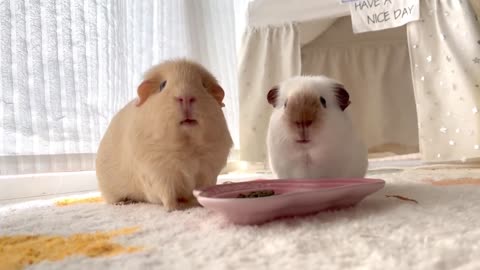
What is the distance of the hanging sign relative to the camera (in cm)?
232

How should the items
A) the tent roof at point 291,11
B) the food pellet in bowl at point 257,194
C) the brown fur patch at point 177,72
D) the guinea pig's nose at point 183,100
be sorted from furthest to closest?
1. the tent roof at point 291,11
2. the brown fur patch at point 177,72
3. the guinea pig's nose at point 183,100
4. the food pellet in bowl at point 257,194

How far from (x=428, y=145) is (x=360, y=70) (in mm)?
1269

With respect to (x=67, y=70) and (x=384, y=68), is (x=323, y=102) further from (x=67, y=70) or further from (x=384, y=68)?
(x=384, y=68)

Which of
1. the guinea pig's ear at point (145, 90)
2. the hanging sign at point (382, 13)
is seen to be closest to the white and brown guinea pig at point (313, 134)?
the guinea pig's ear at point (145, 90)

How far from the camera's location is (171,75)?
1.27m

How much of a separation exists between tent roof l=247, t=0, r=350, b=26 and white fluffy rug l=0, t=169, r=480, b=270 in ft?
5.21

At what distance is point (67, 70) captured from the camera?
2000mm

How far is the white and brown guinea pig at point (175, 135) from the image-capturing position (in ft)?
3.93

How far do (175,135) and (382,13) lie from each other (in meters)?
1.68

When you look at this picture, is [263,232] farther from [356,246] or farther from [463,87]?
[463,87]

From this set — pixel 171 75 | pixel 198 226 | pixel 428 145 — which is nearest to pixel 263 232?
pixel 198 226

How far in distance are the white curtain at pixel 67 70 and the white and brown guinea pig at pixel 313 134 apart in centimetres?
107

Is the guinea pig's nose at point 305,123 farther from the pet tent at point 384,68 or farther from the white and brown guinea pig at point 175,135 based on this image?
the pet tent at point 384,68

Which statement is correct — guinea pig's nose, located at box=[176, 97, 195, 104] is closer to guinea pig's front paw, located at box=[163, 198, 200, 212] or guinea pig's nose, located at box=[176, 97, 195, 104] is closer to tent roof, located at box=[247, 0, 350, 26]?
guinea pig's front paw, located at box=[163, 198, 200, 212]
